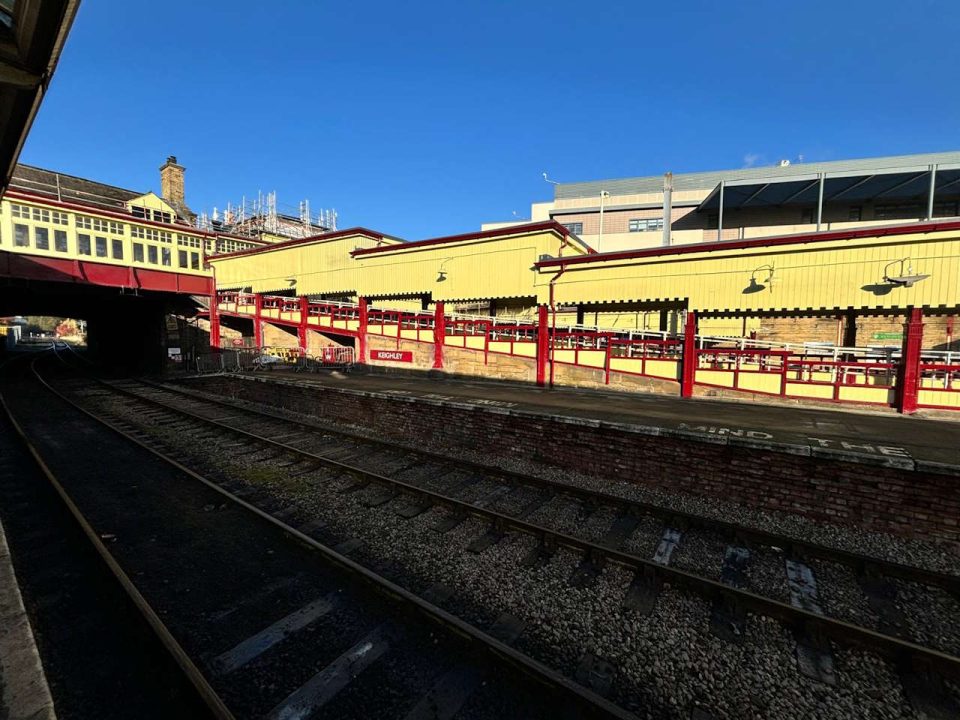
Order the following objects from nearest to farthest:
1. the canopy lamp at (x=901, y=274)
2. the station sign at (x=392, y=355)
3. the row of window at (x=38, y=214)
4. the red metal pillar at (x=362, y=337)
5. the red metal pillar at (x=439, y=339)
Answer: the canopy lamp at (x=901, y=274) < the red metal pillar at (x=439, y=339) < the station sign at (x=392, y=355) < the red metal pillar at (x=362, y=337) < the row of window at (x=38, y=214)

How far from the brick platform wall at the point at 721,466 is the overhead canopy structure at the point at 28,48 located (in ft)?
25.6

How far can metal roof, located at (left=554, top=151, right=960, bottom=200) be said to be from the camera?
81.6 feet

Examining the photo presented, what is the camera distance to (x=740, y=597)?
405cm

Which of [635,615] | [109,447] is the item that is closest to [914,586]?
[635,615]

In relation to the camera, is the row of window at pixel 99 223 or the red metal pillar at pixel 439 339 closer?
the red metal pillar at pixel 439 339

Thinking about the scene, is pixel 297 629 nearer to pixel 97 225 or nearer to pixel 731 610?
pixel 731 610

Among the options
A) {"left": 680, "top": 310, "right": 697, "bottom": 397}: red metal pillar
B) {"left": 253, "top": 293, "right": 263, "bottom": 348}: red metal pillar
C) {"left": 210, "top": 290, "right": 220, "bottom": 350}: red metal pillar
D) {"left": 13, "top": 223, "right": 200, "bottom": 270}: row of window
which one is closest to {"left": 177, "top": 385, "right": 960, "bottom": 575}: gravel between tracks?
{"left": 680, "top": 310, "right": 697, "bottom": 397}: red metal pillar

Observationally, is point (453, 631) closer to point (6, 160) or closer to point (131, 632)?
point (131, 632)

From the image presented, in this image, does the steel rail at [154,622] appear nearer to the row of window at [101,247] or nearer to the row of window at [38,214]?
the row of window at [101,247]

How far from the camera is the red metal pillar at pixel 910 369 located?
1061cm

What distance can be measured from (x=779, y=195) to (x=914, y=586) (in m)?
29.7

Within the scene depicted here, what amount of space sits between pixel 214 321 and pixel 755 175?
4248 cm

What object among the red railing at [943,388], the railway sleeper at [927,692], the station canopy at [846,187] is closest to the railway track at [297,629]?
the railway sleeper at [927,692]

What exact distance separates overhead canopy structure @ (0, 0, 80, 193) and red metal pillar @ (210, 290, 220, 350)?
26485 mm
